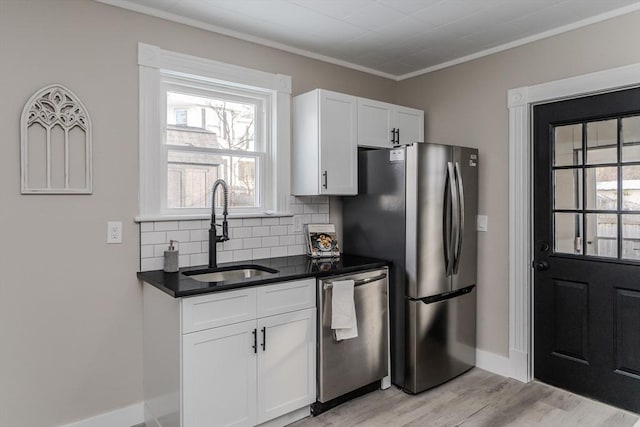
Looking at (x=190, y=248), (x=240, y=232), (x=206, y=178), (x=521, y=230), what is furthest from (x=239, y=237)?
(x=521, y=230)

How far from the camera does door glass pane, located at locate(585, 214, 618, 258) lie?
8.80 ft

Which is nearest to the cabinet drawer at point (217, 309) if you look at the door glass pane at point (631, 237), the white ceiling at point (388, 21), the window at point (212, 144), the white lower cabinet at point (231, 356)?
the white lower cabinet at point (231, 356)

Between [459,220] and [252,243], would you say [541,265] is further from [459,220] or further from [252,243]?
[252,243]

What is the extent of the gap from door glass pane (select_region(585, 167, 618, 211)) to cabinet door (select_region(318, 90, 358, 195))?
158cm

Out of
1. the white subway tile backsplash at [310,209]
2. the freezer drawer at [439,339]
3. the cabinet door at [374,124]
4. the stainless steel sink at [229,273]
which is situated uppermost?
the cabinet door at [374,124]

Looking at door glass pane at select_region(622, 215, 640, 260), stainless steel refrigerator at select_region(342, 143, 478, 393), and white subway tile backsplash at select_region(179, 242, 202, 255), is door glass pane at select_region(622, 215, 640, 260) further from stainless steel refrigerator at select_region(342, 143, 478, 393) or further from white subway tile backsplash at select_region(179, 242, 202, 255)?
white subway tile backsplash at select_region(179, 242, 202, 255)

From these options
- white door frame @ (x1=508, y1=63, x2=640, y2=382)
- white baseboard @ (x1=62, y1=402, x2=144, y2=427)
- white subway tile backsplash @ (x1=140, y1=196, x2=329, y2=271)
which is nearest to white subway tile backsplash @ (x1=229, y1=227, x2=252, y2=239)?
white subway tile backsplash @ (x1=140, y1=196, x2=329, y2=271)

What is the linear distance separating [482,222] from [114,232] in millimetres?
2649

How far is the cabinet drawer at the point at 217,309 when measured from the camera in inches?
82.3

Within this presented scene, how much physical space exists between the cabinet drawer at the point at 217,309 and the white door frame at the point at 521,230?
2.00 metres

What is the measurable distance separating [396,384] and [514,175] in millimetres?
1760

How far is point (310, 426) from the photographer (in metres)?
2.51

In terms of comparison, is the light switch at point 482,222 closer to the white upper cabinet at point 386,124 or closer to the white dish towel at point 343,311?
the white upper cabinet at point 386,124

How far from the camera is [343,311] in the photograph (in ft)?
8.73
